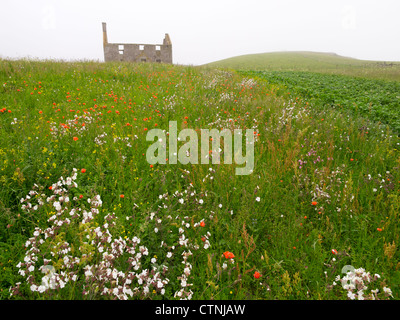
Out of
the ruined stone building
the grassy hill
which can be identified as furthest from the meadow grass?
the ruined stone building

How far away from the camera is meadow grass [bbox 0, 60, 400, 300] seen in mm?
1986

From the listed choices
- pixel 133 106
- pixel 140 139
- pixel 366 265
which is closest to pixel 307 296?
pixel 366 265

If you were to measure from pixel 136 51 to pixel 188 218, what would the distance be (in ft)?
111

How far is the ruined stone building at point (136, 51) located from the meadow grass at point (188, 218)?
29293 mm

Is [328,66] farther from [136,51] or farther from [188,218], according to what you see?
[188,218]

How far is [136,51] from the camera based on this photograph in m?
31.4

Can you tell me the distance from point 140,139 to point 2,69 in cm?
684

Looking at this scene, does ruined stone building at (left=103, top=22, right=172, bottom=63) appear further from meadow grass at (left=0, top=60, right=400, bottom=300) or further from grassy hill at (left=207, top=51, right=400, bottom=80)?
meadow grass at (left=0, top=60, right=400, bottom=300)

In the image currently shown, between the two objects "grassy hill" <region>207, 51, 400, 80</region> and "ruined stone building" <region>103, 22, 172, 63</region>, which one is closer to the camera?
"grassy hill" <region>207, 51, 400, 80</region>

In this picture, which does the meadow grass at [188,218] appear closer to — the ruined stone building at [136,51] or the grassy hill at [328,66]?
the grassy hill at [328,66]

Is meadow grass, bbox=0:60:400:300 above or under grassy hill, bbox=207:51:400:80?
under

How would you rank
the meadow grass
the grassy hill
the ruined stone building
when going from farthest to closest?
the ruined stone building → the grassy hill → the meadow grass

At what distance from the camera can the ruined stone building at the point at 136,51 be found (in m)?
31.1

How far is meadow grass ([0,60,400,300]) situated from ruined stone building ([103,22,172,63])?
29.3 metres
